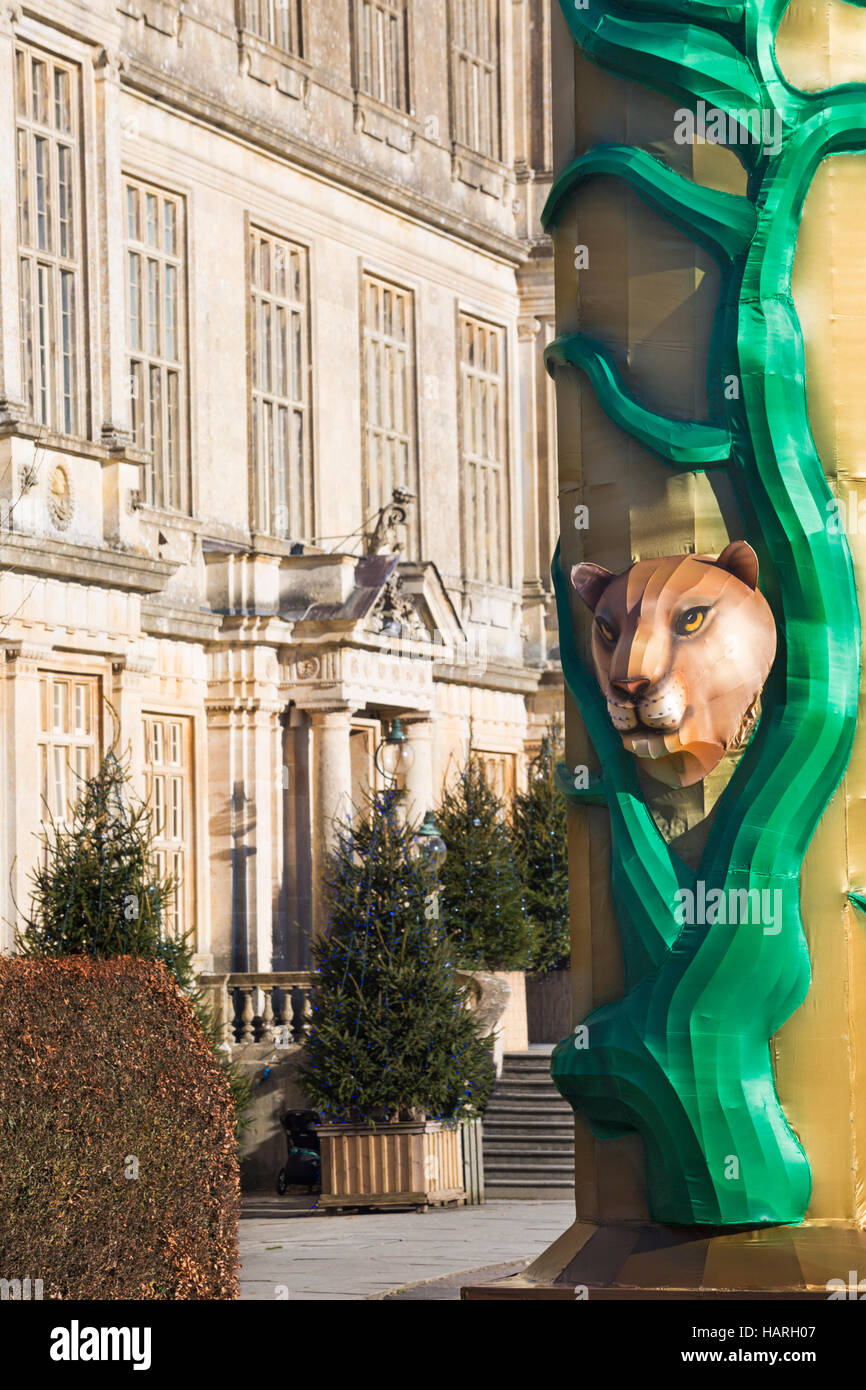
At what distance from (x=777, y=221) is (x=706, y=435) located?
0.63m

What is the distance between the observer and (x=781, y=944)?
251 inches

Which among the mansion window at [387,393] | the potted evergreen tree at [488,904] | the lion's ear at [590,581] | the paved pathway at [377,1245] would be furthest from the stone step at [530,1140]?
the lion's ear at [590,581]

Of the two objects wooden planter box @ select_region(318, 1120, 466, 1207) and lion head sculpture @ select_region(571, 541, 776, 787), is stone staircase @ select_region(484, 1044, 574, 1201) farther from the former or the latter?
lion head sculpture @ select_region(571, 541, 776, 787)

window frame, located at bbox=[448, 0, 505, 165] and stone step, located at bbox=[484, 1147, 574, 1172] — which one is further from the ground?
window frame, located at bbox=[448, 0, 505, 165]

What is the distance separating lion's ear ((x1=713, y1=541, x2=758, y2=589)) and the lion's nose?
1.25ft

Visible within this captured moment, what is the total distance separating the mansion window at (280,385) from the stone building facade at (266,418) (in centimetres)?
5

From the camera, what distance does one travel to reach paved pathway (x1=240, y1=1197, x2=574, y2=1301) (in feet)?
49.4

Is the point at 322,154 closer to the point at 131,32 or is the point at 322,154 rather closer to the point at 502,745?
the point at 131,32

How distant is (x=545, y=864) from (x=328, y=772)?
4.59 meters

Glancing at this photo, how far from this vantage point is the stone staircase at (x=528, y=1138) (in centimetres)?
2298

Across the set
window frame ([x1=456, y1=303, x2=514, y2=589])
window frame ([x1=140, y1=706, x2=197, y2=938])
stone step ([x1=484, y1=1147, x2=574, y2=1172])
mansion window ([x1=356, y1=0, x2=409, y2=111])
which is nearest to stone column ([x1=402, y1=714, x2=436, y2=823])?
window frame ([x1=140, y1=706, x2=197, y2=938])

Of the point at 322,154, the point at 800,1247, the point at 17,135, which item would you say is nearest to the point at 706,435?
the point at 800,1247

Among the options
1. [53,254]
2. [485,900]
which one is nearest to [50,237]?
[53,254]
